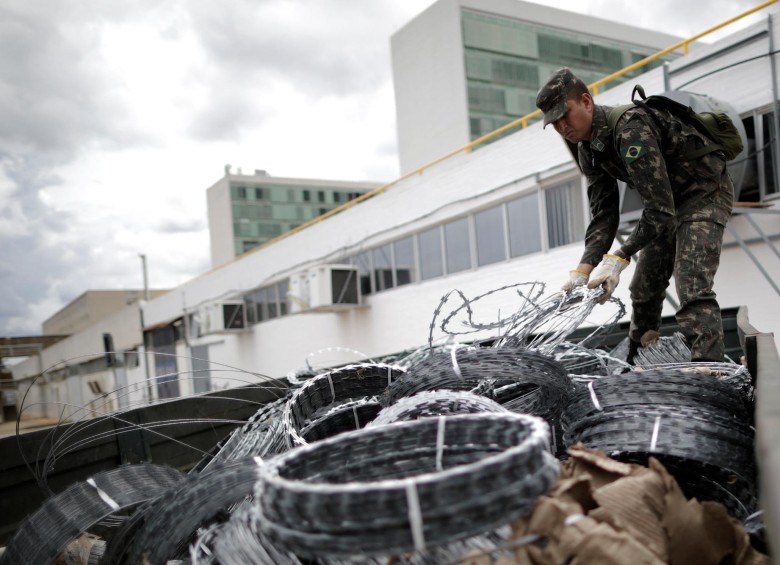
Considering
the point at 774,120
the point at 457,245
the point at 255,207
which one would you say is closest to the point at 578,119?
the point at 774,120

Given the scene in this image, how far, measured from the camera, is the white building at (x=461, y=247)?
6.93 metres

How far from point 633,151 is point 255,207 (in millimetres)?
37790

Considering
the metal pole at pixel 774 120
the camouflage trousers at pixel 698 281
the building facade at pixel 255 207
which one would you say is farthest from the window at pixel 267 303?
the building facade at pixel 255 207

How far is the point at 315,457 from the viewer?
5.25 feet

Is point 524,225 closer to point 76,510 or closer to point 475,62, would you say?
point 76,510

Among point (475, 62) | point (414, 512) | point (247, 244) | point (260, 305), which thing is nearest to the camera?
point (414, 512)

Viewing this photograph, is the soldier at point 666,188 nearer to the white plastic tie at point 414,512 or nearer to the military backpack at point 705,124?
the military backpack at point 705,124

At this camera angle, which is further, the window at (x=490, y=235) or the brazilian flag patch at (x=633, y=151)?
the window at (x=490, y=235)

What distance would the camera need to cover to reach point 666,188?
9.77ft

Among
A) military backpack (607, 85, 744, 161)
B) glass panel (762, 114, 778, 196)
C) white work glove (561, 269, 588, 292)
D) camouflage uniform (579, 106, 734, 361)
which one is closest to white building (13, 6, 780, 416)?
glass panel (762, 114, 778, 196)

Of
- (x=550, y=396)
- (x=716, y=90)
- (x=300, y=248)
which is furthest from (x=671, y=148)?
(x=300, y=248)

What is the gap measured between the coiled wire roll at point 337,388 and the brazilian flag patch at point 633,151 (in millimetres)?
1575

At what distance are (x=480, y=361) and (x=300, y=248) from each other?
14.6 metres

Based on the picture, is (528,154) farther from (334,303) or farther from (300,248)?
(300,248)
